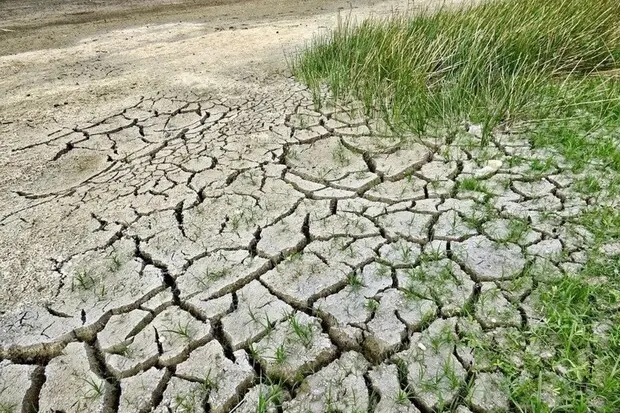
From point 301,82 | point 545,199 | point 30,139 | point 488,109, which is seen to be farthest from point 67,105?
point 545,199

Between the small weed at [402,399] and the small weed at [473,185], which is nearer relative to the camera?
the small weed at [402,399]

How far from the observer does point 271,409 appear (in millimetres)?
1655

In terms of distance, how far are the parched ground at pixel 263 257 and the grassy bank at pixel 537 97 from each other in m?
0.10

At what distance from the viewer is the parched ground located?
1754 millimetres

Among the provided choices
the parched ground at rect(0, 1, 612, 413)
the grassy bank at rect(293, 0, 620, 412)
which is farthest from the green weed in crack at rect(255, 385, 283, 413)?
the grassy bank at rect(293, 0, 620, 412)

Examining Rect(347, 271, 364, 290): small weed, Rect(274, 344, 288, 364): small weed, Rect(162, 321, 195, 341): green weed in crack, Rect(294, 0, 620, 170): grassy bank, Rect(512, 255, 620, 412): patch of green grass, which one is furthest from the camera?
Rect(294, 0, 620, 170): grassy bank

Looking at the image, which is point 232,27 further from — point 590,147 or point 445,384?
point 445,384

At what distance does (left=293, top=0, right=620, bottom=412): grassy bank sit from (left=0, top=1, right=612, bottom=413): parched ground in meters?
0.10

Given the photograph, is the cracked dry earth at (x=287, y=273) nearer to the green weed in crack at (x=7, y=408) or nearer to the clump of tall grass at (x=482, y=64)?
the green weed in crack at (x=7, y=408)

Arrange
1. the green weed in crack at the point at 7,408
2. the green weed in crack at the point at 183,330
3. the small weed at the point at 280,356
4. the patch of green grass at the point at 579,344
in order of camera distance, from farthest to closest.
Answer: the green weed in crack at the point at 183,330, the small weed at the point at 280,356, the green weed in crack at the point at 7,408, the patch of green grass at the point at 579,344

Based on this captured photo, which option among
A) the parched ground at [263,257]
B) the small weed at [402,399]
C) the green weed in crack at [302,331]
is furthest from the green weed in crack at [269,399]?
the small weed at [402,399]

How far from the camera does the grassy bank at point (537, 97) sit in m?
1.70

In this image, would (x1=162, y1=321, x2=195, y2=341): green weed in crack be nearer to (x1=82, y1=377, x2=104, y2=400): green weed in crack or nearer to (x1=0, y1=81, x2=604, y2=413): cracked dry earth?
(x1=0, y1=81, x2=604, y2=413): cracked dry earth

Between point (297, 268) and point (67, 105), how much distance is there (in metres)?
2.72
